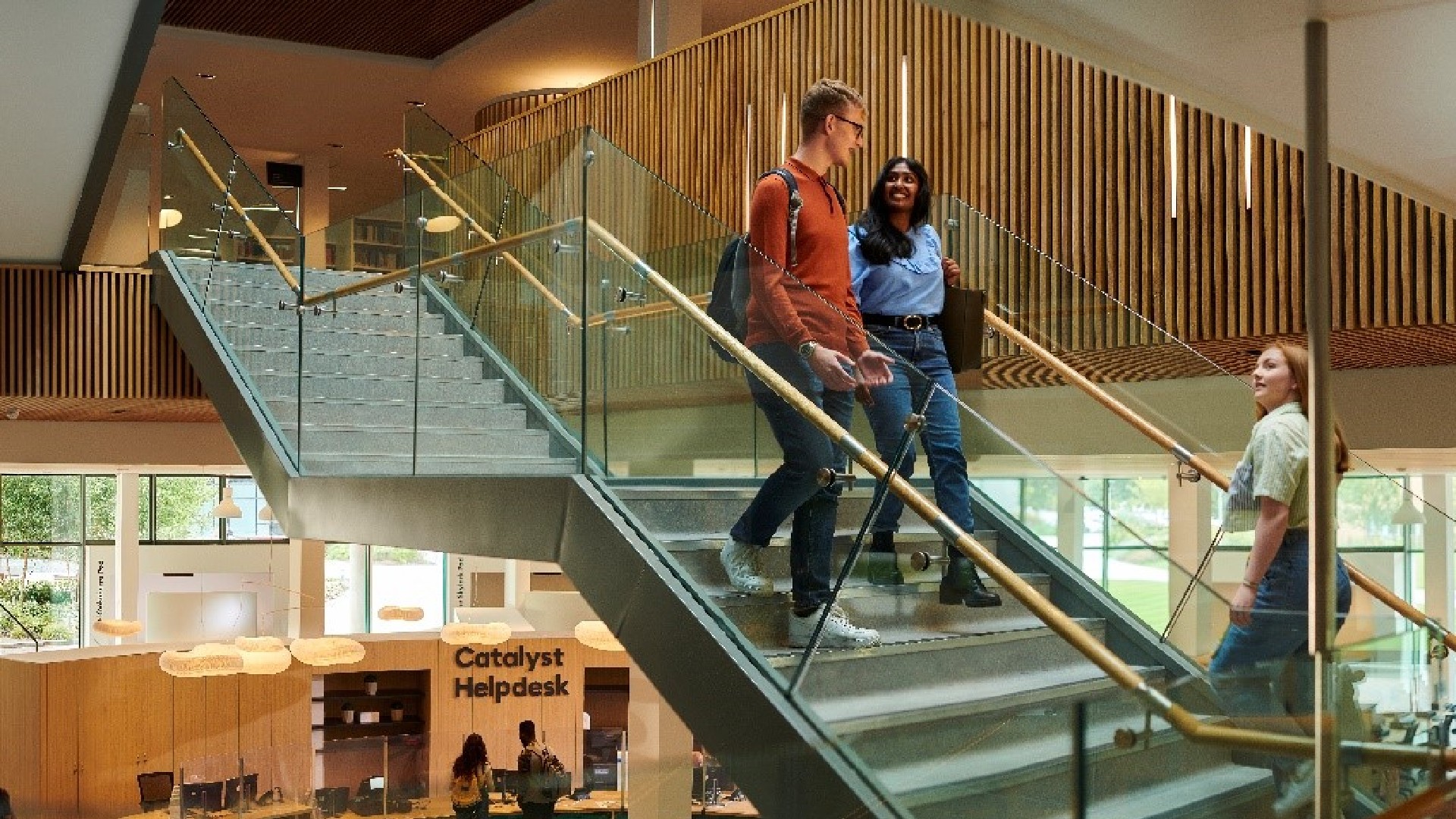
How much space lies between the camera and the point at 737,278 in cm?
442

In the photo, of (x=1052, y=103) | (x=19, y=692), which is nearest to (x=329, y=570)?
(x=19, y=692)

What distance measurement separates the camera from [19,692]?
12.5 meters

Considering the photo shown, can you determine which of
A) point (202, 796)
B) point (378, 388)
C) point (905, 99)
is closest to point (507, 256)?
point (378, 388)

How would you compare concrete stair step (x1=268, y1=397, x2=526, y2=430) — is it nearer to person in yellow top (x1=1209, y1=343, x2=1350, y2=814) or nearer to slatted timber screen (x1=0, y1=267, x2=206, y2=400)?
person in yellow top (x1=1209, y1=343, x2=1350, y2=814)

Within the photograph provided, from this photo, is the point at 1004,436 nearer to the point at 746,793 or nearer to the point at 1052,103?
the point at 746,793

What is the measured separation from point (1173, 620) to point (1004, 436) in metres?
0.74

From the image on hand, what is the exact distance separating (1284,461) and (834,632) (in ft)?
4.35

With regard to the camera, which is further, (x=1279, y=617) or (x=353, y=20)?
(x=353, y=20)

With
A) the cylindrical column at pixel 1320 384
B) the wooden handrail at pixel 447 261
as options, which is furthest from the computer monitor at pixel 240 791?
the cylindrical column at pixel 1320 384

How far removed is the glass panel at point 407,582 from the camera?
22.8 m

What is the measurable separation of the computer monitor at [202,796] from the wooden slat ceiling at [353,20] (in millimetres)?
7710

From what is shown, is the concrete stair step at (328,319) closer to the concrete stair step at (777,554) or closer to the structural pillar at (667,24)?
the concrete stair step at (777,554)

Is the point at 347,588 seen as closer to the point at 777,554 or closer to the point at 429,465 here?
the point at 429,465

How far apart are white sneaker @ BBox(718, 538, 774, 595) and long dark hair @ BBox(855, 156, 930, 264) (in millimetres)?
1170
